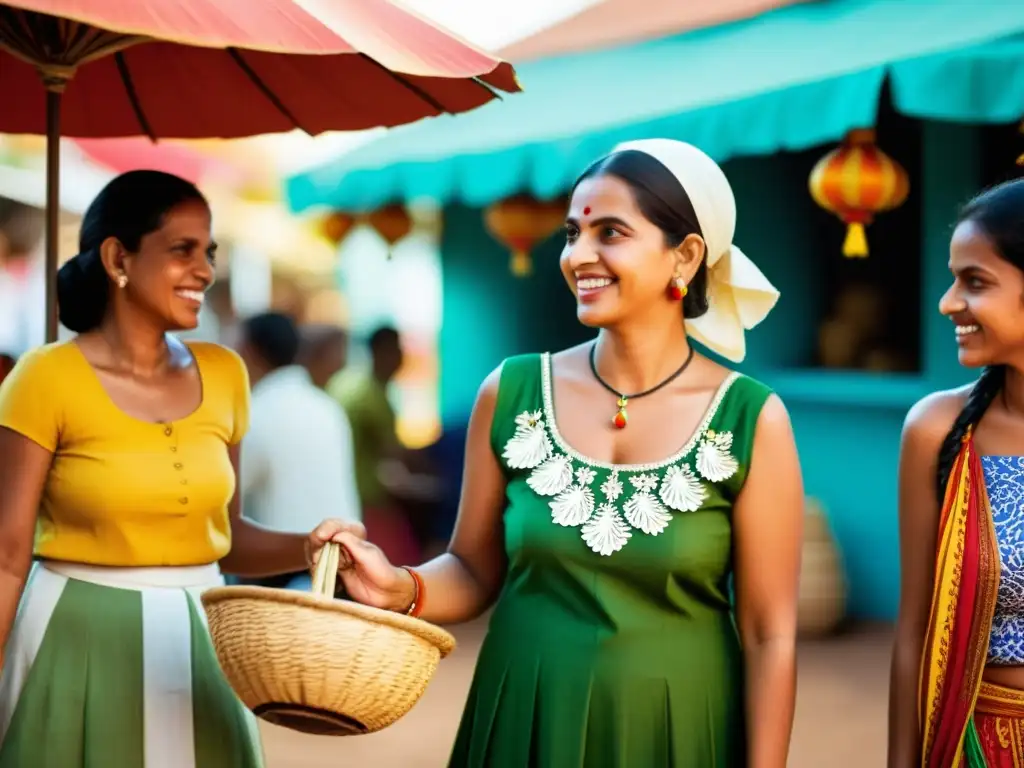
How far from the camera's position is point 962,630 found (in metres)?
2.50

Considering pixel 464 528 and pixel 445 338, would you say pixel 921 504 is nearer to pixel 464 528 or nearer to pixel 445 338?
pixel 464 528

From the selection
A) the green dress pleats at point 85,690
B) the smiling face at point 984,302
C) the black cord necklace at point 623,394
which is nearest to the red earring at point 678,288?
the black cord necklace at point 623,394

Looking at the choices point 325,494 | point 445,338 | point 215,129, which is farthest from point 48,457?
point 445,338

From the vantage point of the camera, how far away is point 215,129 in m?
3.95

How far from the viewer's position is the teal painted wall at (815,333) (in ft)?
24.3

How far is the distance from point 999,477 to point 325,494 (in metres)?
3.13

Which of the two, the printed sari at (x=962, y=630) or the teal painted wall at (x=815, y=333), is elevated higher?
the teal painted wall at (x=815, y=333)

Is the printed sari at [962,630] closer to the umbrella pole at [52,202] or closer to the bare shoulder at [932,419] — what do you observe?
the bare shoulder at [932,419]

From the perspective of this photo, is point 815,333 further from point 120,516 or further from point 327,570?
point 327,570

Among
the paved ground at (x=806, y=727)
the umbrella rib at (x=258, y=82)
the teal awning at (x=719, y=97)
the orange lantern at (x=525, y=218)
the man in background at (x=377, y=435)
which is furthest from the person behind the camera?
the orange lantern at (x=525, y=218)

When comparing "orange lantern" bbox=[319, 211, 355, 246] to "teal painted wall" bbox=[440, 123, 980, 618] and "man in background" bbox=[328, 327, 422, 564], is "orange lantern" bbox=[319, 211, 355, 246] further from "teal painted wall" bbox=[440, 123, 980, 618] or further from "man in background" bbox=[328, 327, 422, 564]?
"man in background" bbox=[328, 327, 422, 564]

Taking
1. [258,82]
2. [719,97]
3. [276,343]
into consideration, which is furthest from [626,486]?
[719,97]

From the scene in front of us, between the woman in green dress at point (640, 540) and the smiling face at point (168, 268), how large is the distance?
793mm

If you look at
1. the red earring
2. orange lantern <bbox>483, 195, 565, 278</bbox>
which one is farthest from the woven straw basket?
orange lantern <bbox>483, 195, 565, 278</bbox>
